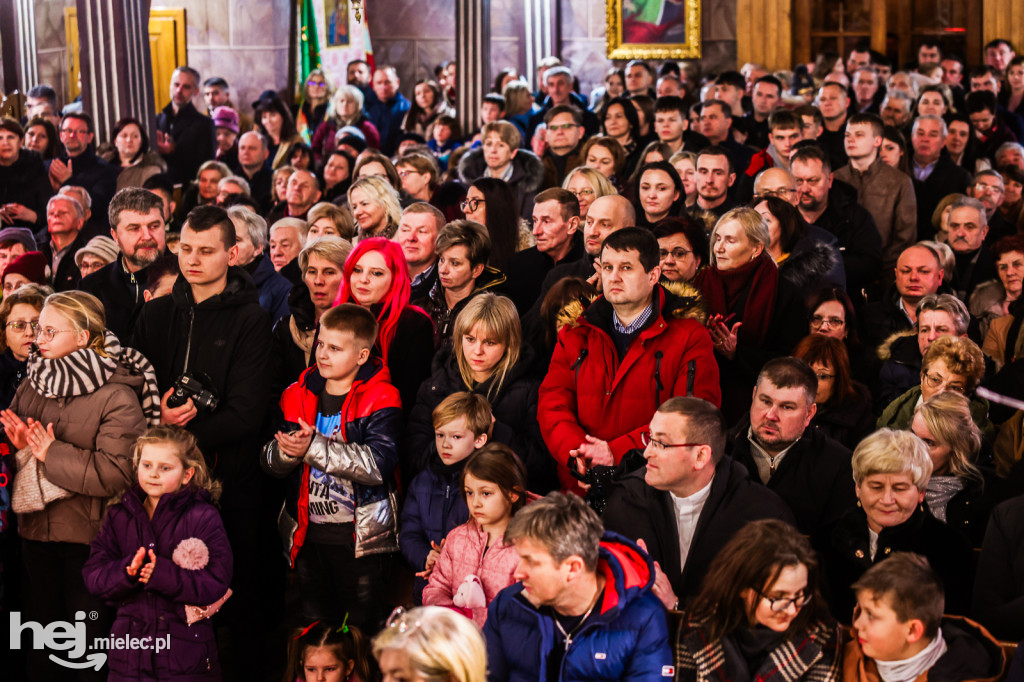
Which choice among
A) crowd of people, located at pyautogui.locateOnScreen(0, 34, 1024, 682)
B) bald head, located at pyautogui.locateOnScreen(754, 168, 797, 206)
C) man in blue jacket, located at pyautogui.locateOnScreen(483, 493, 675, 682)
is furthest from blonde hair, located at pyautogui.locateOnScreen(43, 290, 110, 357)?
bald head, located at pyautogui.locateOnScreen(754, 168, 797, 206)

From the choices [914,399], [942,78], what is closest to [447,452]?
[914,399]

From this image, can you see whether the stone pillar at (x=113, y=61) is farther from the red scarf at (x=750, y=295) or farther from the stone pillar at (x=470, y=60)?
the red scarf at (x=750, y=295)

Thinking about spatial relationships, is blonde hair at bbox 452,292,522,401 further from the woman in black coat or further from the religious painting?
the religious painting

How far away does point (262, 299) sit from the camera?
5.62m

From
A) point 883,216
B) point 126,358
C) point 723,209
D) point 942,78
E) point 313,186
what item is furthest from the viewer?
point 942,78

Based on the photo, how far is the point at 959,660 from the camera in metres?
3.05

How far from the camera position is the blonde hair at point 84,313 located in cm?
423

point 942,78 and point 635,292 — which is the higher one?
point 942,78

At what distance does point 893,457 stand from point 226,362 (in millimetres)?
2467

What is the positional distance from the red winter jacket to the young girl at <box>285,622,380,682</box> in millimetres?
951

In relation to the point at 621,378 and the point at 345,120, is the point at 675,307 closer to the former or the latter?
the point at 621,378

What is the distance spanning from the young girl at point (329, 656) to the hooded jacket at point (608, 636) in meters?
0.94

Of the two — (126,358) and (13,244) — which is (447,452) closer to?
(126,358)

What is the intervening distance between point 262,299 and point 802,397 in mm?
2761
